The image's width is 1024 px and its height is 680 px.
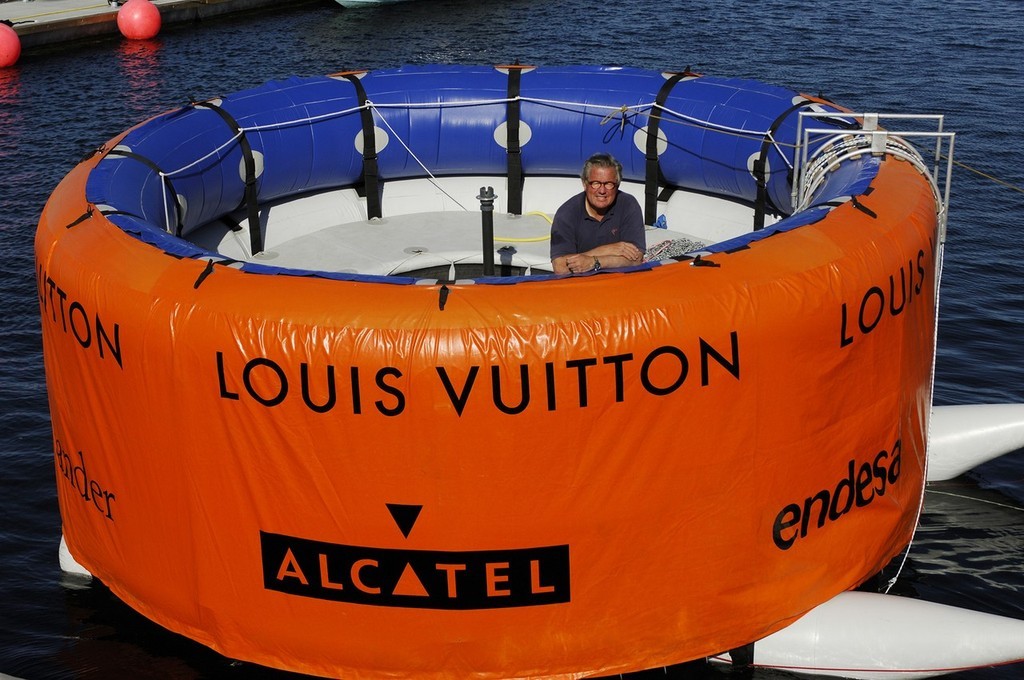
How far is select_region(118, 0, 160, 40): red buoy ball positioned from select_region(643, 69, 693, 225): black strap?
62.2ft

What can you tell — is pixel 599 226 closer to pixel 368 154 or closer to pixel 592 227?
pixel 592 227

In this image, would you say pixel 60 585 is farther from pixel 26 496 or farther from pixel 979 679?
pixel 979 679

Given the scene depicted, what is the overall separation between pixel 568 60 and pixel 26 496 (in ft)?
53.3

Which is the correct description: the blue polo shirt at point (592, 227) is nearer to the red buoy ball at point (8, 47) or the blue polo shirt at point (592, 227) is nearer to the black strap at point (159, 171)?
the black strap at point (159, 171)

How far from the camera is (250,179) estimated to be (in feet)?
31.3

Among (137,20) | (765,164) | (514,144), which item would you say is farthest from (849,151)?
(137,20)

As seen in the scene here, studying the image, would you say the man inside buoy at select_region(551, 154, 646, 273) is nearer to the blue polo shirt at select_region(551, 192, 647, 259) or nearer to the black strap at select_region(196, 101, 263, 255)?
the blue polo shirt at select_region(551, 192, 647, 259)

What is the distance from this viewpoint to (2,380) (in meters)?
10.7

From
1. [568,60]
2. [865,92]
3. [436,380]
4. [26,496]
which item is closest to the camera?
[436,380]

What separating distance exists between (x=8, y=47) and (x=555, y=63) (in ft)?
34.0

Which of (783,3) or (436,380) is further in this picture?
(783,3)

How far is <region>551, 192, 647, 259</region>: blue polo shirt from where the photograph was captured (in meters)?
7.50

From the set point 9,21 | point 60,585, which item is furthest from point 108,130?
point 60,585

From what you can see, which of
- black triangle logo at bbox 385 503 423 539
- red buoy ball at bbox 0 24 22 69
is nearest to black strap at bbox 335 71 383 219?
black triangle logo at bbox 385 503 423 539
